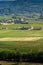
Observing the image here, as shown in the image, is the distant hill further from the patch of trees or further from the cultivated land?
the patch of trees

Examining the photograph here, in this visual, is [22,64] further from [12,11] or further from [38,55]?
[12,11]

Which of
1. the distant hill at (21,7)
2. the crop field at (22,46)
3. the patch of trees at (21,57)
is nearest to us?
the patch of trees at (21,57)

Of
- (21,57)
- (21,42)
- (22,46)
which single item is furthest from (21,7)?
(21,57)

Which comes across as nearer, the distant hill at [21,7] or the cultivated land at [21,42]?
the cultivated land at [21,42]

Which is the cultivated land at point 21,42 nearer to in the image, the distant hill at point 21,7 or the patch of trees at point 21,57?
the patch of trees at point 21,57

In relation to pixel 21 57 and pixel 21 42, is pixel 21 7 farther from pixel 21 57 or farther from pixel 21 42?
pixel 21 57

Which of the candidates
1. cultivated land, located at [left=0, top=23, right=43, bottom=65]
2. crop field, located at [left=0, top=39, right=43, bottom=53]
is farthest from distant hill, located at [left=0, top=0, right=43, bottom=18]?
crop field, located at [left=0, top=39, right=43, bottom=53]

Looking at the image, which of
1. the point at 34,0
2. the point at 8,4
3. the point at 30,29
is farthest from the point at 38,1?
the point at 30,29

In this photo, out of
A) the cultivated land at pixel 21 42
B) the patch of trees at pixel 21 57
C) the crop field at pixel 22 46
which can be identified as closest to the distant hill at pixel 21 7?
the cultivated land at pixel 21 42
